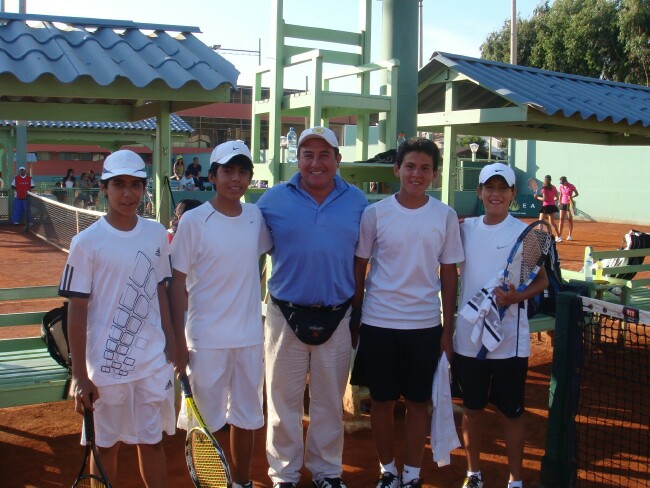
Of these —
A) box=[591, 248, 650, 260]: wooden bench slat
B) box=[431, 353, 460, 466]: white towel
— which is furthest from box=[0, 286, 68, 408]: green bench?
box=[591, 248, 650, 260]: wooden bench slat

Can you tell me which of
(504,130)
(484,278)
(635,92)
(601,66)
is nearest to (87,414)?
(484,278)

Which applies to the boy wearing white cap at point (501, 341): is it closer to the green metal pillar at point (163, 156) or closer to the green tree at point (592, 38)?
the green metal pillar at point (163, 156)

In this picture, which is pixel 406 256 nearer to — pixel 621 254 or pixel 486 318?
pixel 486 318

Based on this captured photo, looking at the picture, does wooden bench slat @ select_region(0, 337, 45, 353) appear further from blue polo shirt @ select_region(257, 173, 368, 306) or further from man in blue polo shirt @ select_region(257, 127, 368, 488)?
blue polo shirt @ select_region(257, 173, 368, 306)

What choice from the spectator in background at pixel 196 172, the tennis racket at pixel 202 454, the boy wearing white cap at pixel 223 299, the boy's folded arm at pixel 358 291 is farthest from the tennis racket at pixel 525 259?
the spectator in background at pixel 196 172

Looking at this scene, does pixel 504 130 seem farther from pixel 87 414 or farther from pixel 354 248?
pixel 87 414

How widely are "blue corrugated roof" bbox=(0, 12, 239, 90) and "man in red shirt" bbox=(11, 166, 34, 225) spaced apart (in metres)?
15.9

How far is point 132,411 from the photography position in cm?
343

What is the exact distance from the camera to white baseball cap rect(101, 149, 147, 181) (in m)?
3.42

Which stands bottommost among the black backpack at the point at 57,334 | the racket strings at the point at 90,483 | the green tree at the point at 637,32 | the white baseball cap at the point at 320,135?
the racket strings at the point at 90,483

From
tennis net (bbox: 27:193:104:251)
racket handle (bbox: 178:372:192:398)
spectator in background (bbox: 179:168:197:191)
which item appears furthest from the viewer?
spectator in background (bbox: 179:168:197:191)

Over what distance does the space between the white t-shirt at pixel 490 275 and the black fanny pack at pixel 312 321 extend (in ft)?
2.38

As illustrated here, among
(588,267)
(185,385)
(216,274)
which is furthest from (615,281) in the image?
(185,385)

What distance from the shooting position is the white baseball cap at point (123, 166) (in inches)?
135
